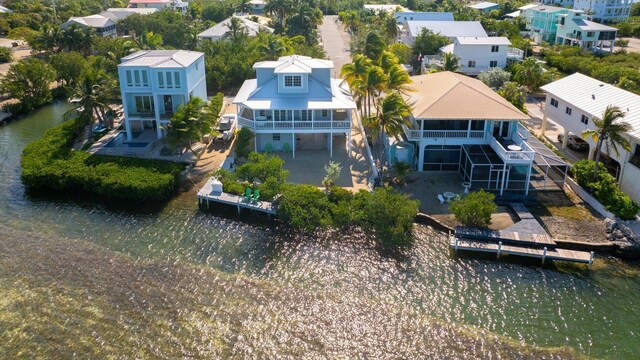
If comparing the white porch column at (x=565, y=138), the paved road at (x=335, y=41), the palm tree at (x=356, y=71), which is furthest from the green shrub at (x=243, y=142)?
the paved road at (x=335, y=41)

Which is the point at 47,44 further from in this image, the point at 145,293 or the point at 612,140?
the point at 612,140

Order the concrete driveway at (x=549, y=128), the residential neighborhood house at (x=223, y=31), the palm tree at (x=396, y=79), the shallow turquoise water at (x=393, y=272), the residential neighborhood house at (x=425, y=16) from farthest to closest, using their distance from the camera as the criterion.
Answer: the residential neighborhood house at (x=425, y=16), the residential neighborhood house at (x=223, y=31), the concrete driveway at (x=549, y=128), the palm tree at (x=396, y=79), the shallow turquoise water at (x=393, y=272)

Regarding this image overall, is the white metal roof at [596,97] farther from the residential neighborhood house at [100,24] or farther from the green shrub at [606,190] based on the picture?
the residential neighborhood house at [100,24]

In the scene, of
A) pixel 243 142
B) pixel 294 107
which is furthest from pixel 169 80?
pixel 294 107

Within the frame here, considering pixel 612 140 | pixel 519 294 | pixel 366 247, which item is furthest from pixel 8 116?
pixel 612 140

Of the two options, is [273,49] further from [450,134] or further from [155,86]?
[450,134]

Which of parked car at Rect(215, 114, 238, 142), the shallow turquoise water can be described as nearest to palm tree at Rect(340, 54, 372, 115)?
parked car at Rect(215, 114, 238, 142)
